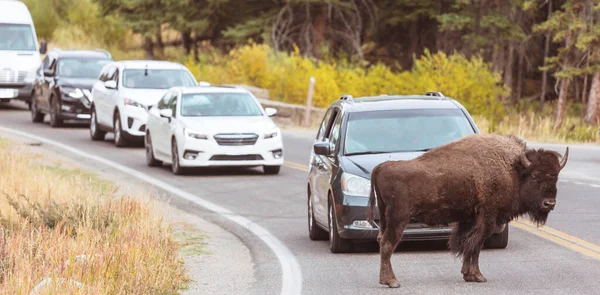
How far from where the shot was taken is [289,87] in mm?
39375

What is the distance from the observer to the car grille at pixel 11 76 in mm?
38034

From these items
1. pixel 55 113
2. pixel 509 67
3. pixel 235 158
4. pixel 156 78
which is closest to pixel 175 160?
pixel 235 158

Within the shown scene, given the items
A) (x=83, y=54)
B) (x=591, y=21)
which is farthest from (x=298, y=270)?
(x=591, y=21)

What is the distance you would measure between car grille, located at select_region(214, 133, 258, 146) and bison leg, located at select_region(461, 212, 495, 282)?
11657mm

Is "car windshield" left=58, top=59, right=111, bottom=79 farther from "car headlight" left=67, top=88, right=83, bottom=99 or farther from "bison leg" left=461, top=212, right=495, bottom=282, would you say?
"bison leg" left=461, top=212, right=495, bottom=282

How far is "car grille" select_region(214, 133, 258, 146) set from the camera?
886 inches

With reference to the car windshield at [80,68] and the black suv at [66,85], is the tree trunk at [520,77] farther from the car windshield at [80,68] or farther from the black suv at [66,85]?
the car windshield at [80,68]

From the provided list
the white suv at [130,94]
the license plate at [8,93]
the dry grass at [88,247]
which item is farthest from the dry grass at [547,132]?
the dry grass at [88,247]

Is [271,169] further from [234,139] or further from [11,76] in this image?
[11,76]

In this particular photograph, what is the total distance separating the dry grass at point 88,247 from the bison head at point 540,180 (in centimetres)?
319

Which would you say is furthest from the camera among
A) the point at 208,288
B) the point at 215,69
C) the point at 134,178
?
the point at 215,69

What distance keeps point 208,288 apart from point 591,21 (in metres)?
27.8

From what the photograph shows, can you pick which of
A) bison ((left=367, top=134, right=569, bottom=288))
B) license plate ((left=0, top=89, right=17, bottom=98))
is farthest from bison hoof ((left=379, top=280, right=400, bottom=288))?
license plate ((left=0, top=89, right=17, bottom=98))

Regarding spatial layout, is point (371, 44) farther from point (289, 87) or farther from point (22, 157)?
point (22, 157)
